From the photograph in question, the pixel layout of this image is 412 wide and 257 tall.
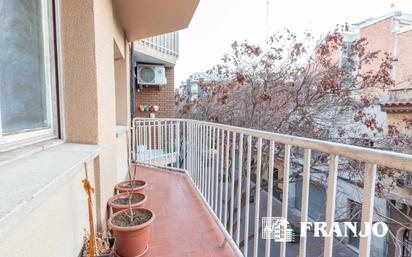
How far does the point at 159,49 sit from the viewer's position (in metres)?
7.02

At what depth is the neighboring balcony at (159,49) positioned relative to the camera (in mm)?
6371

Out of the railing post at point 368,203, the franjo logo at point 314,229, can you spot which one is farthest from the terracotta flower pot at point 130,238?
the railing post at point 368,203

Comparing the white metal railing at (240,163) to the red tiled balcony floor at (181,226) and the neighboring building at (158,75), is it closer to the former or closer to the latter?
the red tiled balcony floor at (181,226)

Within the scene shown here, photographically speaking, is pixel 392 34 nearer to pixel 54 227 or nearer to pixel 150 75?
pixel 150 75

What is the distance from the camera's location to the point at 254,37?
5.71 meters

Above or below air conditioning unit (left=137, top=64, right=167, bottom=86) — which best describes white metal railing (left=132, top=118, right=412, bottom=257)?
below

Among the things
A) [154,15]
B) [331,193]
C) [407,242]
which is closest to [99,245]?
[331,193]

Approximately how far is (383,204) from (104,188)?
5.13 meters

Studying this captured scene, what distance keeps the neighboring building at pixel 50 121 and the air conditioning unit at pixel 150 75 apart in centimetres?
518

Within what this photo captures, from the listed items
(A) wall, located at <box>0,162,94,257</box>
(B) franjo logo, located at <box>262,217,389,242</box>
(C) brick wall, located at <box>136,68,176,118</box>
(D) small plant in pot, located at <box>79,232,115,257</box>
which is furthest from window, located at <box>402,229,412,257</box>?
(C) brick wall, located at <box>136,68,176,118</box>

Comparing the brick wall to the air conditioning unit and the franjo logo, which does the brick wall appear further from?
the franjo logo

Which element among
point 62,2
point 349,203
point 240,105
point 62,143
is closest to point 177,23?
point 62,2

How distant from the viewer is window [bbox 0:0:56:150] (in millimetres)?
1122

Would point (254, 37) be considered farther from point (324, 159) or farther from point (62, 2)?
point (62, 2)
